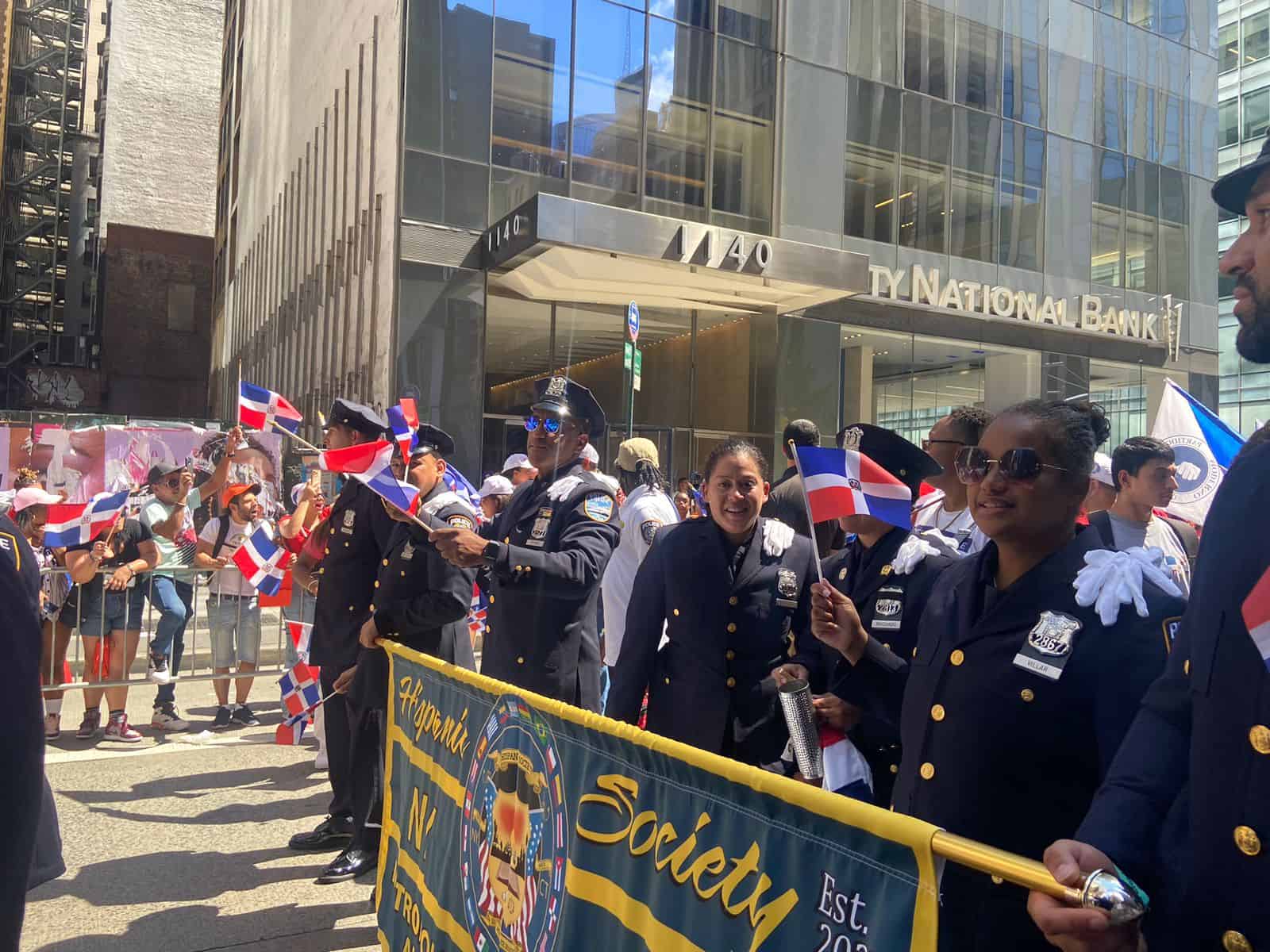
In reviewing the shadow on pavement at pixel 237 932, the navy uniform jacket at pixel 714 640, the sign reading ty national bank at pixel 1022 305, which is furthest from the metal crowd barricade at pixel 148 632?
the sign reading ty national bank at pixel 1022 305

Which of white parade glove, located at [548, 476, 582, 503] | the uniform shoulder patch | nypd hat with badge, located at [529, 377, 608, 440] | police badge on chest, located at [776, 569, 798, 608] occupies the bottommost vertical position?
police badge on chest, located at [776, 569, 798, 608]

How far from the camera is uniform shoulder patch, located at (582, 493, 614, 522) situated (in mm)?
4445

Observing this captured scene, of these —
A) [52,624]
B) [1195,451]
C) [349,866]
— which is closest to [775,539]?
[349,866]

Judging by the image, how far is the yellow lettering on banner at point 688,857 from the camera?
204 centimetres

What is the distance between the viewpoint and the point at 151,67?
49.8 metres

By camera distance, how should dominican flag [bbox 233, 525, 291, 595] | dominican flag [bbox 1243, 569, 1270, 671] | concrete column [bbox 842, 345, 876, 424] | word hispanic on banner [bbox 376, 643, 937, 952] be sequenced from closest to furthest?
dominican flag [bbox 1243, 569, 1270, 671]
word hispanic on banner [bbox 376, 643, 937, 952]
dominican flag [bbox 233, 525, 291, 595]
concrete column [bbox 842, 345, 876, 424]

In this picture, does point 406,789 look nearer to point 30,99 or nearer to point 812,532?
point 812,532

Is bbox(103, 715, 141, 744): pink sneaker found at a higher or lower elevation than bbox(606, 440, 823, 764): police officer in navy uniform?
lower

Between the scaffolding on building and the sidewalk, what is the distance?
51.3m

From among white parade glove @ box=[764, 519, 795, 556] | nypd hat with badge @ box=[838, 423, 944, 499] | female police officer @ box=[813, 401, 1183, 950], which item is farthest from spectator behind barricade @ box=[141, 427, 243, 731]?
female police officer @ box=[813, 401, 1183, 950]

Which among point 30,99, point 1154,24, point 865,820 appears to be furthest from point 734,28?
point 30,99

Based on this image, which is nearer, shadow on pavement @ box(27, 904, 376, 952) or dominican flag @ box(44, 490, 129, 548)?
shadow on pavement @ box(27, 904, 376, 952)

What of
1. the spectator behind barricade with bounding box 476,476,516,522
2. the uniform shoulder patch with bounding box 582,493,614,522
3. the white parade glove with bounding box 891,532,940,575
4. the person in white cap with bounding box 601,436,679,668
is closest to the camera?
the white parade glove with bounding box 891,532,940,575

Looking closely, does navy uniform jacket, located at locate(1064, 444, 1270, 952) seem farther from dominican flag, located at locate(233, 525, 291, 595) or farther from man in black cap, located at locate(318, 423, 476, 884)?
dominican flag, located at locate(233, 525, 291, 595)
